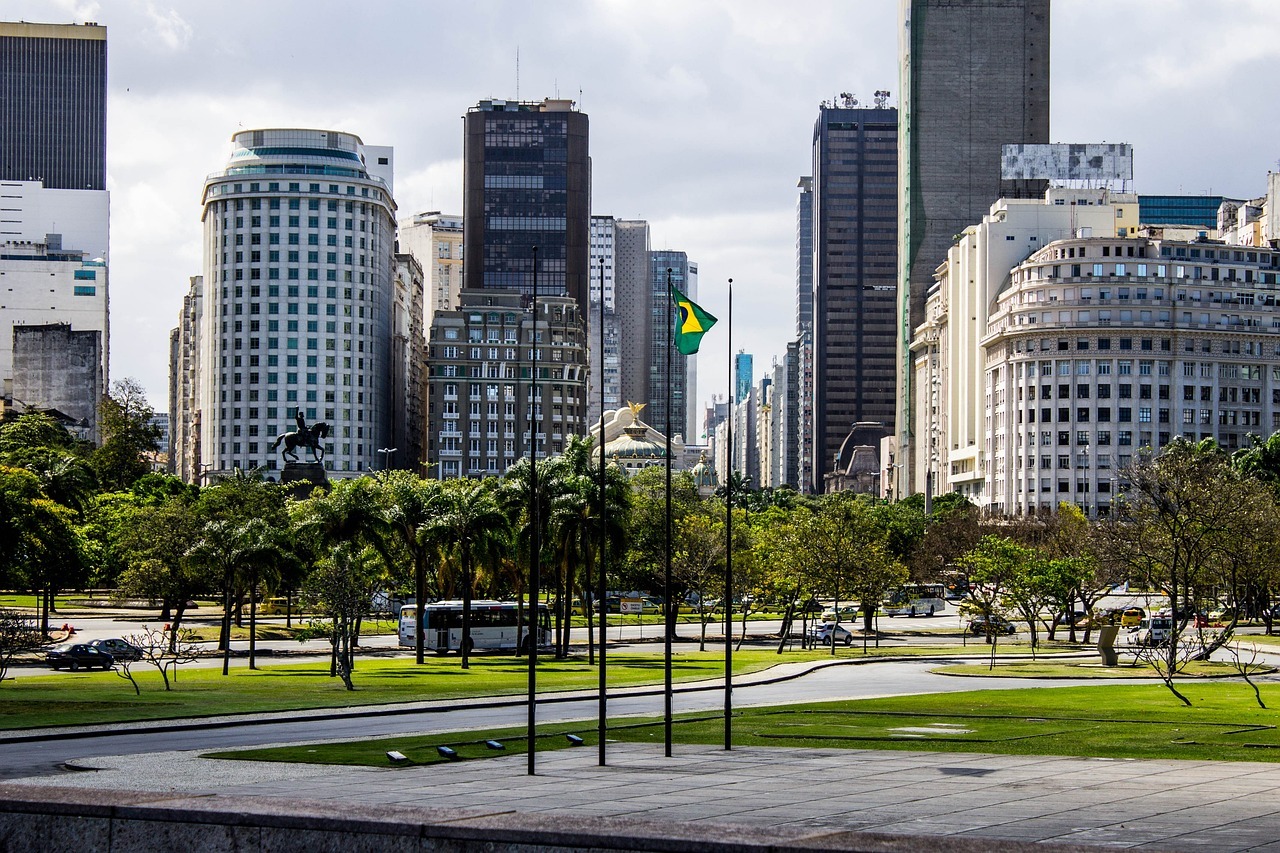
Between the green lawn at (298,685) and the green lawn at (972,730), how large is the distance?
10880 millimetres

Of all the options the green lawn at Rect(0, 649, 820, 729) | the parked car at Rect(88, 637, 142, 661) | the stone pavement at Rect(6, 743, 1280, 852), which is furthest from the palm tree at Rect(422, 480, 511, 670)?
the stone pavement at Rect(6, 743, 1280, 852)

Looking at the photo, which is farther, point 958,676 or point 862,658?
point 862,658

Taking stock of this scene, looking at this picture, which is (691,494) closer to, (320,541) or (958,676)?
(320,541)

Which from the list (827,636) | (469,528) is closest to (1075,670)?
(827,636)

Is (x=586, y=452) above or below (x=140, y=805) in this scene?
above

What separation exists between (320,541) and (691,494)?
4403cm

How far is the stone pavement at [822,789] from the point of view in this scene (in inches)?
727

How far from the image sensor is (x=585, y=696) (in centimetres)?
4716

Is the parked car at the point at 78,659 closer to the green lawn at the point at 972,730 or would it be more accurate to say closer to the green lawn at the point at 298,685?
the green lawn at the point at 298,685

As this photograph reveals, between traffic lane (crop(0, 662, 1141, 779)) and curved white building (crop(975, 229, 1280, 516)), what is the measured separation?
10225 centimetres

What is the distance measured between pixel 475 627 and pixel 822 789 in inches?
2224

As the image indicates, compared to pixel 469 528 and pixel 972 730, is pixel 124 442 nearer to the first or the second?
pixel 469 528

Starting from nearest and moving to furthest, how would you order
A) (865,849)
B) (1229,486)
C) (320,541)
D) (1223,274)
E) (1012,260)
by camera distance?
1. (865,849)
2. (1229,486)
3. (320,541)
4. (1223,274)
5. (1012,260)

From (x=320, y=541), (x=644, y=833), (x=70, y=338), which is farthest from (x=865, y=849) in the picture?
(x=70, y=338)
